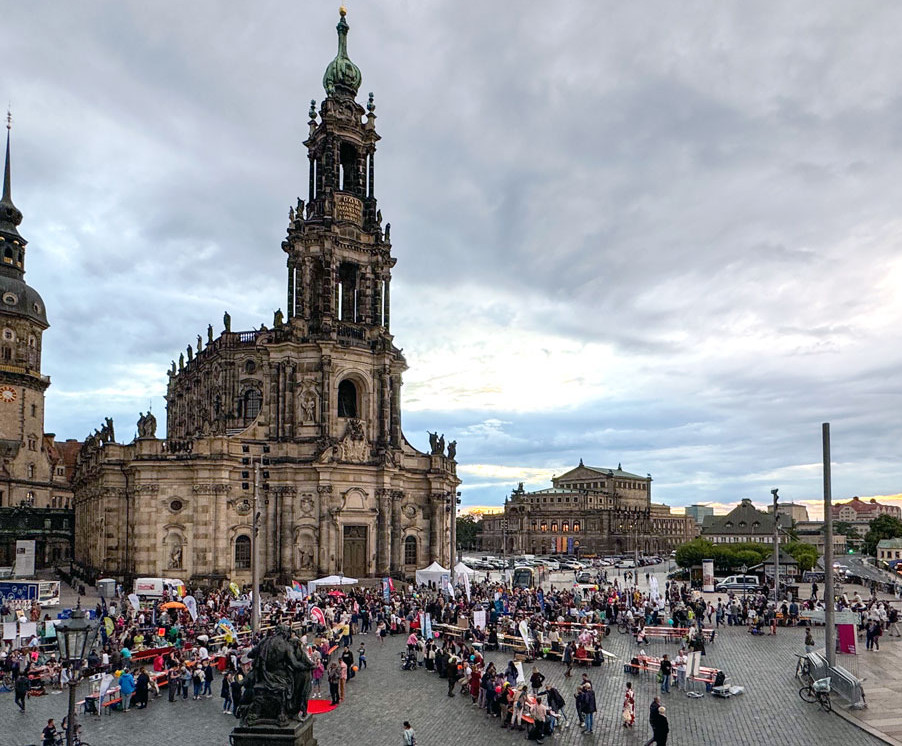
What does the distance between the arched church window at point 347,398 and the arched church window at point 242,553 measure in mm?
11514

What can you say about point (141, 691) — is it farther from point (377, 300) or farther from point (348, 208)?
point (348, 208)

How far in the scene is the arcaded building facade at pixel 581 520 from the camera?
146 meters

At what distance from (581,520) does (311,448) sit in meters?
99.2

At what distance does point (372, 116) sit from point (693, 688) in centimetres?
5207

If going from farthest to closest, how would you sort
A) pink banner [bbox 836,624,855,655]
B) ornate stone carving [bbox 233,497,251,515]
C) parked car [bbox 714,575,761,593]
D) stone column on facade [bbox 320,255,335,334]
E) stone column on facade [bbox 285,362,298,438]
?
parked car [bbox 714,575,761,593] → stone column on facade [bbox 320,255,335,334] → stone column on facade [bbox 285,362,298,438] → ornate stone carving [bbox 233,497,251,515] → pink banner [bbox 836,624,855,655]

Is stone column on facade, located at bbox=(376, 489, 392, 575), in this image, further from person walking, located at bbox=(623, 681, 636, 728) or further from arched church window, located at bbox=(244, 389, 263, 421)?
person walking, located at bbox=(623, 681, 636, 728)

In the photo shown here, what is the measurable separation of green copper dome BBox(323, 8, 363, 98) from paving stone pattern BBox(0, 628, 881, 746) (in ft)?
160

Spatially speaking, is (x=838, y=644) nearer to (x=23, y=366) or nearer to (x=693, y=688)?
(x=693, y=688)

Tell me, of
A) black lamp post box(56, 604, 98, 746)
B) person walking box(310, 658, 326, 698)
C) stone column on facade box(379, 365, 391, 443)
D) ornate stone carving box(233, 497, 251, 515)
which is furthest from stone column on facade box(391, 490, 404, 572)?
black lamp post box(56, 604, 98, 746)

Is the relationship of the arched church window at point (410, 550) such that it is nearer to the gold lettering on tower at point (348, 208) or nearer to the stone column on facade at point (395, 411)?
the stone column on facade at point (395, 411)

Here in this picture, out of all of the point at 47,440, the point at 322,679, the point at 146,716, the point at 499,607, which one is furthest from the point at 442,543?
the point at 47,440

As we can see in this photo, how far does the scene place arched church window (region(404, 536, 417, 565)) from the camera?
5966cm

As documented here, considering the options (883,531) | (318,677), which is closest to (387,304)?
(318,677)

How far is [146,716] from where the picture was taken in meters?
23.3
